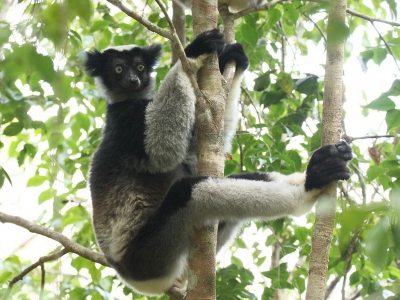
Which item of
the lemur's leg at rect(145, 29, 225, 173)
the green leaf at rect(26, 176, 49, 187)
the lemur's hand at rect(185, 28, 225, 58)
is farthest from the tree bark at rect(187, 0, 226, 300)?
the green leaf at rect(26, 176, 49, 187)

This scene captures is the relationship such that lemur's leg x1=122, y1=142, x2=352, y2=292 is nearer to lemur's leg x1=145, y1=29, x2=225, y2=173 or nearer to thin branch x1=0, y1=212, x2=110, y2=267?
lemur's leg x1=145, y1=29, x2=225, y2=173

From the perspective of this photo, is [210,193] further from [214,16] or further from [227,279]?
[227,279]

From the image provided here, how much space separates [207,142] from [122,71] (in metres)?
2.13

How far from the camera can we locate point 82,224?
6156 mm

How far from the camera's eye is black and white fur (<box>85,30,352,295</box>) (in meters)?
3.59

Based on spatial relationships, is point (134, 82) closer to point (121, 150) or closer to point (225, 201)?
point (121, 150)

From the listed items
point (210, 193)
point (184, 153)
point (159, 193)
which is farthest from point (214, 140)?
point (159, 193)

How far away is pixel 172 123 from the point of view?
13.6ft

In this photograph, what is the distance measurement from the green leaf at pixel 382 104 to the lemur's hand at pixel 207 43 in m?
1.26

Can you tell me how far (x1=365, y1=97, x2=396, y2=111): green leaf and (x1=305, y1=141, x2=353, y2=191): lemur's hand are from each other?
1.37 feet

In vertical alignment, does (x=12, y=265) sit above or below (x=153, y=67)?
below

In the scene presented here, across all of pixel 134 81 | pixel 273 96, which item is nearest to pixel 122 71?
pixel 134 81

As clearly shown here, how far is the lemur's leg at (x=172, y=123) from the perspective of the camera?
4117 millimetres

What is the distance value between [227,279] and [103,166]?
1.79 m
